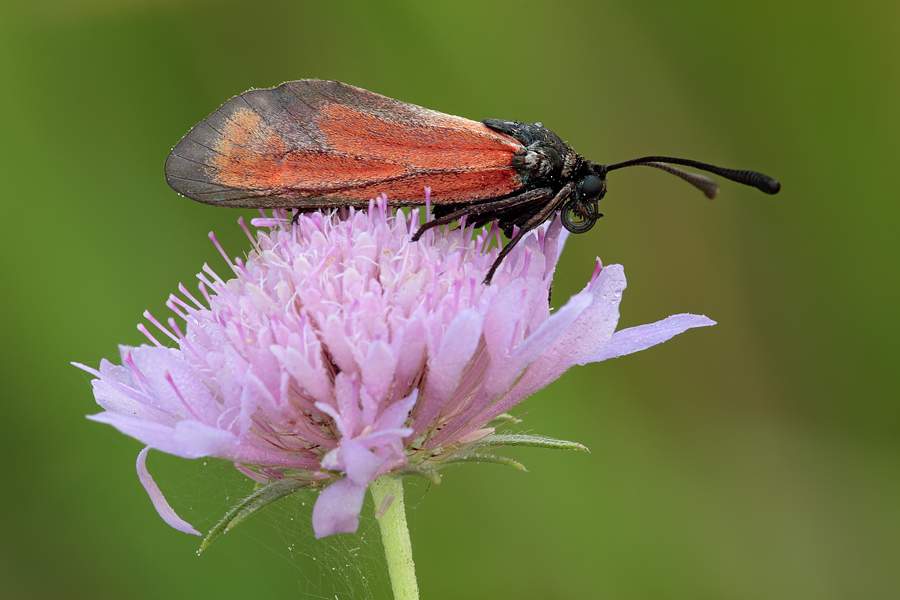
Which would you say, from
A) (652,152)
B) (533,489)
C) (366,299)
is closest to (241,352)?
(366,299)

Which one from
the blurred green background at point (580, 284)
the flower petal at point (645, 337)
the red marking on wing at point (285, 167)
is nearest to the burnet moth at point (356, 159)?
the red marking on wing at point (285, 167)

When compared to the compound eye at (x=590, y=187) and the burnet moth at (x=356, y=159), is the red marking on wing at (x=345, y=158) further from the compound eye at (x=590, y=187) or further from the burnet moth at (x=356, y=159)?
the compound eye at (x=590, y=187)

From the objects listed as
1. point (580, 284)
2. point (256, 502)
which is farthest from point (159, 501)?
A: point (580, 284)

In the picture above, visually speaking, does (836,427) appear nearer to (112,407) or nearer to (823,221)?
(823,221)

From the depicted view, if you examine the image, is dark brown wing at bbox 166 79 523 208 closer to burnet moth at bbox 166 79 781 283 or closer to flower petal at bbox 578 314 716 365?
burnet moth at bbox 166 79 781 283

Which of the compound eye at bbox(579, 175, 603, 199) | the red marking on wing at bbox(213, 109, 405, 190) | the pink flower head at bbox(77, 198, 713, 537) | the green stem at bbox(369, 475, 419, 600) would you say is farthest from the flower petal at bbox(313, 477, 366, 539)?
the compound eye at bbox(579, 175, 603, 199)

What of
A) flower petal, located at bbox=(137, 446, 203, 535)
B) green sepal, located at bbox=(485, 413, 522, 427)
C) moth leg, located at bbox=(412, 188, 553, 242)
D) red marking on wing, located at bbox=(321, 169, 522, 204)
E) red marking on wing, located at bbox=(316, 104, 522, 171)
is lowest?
green sepal, located at bbox=(485, 413, 522, 427)
